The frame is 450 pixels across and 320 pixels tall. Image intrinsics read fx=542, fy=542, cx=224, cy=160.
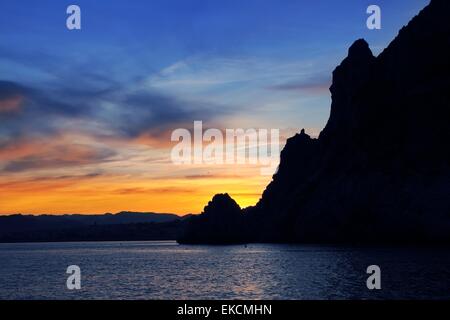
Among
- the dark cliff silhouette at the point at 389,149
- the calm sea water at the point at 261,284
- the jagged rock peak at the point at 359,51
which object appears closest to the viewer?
the calm sea water at the point at 261,284

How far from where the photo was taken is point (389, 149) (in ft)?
518

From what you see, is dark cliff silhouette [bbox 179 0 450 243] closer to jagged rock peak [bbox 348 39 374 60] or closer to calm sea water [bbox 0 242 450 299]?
jagged rock peak [bbox 348 39 374 60]

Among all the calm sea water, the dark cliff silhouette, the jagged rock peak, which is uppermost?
the jagged rock peak

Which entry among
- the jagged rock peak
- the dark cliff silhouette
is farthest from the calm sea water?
the jagged rock peak

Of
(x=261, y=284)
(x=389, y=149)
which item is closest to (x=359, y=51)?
(x=389, y=149)

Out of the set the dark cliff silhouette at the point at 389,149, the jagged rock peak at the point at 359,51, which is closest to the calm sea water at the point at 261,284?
the dark cliff silhouette at the point at 389,149

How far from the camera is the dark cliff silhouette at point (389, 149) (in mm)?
141125

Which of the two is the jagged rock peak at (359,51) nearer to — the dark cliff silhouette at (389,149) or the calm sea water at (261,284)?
the dark cliff silhouette at (389,149)

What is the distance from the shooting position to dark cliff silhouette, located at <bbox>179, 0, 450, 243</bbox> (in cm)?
14112

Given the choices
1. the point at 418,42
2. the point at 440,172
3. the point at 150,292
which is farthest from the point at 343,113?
the point at 150,292

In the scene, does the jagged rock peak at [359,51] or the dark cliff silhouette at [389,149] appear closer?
the dark cliff silhouette at [389,149]

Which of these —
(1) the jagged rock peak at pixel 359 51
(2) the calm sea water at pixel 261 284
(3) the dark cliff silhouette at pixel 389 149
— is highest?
(1) the jagged rock peak at pixel 359 51

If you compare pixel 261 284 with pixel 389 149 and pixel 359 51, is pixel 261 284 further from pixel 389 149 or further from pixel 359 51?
pixel 359 51

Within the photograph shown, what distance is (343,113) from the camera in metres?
174
